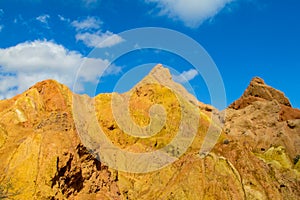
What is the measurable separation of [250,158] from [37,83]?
24745 mm

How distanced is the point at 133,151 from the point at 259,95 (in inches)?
2156

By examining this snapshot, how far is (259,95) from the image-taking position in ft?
344

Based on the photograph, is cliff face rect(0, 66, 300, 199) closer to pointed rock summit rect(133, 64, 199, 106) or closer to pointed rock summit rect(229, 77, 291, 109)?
pointed rock summit rect(229, 77, 291, 109)

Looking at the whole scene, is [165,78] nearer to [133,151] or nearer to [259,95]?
[259,95]

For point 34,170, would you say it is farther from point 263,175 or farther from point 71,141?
point 263,175

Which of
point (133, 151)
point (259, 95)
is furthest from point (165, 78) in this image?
point (133, 151)

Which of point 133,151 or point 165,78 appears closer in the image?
point 133,151

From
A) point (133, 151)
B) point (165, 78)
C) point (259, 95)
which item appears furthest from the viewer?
point (259, 95)

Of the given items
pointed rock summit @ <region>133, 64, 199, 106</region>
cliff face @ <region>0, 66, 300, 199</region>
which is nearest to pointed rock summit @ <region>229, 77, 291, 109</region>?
A: cliff face @ <region>0, 66, 300, 199</region>

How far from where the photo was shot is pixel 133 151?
6109 cm

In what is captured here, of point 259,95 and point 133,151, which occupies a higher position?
point 259,95

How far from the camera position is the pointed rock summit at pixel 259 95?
102875 mm

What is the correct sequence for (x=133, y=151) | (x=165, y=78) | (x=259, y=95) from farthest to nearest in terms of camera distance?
(x=259, y=95) → (x=165, y=78) → (x=133, y=151)

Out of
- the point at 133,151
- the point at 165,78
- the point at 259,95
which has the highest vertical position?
the point at 165,78
